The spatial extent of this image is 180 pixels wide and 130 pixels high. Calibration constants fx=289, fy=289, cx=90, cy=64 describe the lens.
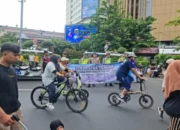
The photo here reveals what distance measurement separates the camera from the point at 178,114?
10.3ft

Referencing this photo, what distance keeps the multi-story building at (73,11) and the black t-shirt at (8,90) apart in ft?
426

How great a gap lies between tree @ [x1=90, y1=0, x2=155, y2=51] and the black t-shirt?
31.7 meters

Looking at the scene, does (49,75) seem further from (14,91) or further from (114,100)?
(14,91)

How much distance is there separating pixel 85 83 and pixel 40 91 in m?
6.09

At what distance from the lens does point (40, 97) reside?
832 centimetres

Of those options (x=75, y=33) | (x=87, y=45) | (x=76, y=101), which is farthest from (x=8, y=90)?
(x=75, y=33)

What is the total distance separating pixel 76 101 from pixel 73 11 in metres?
141

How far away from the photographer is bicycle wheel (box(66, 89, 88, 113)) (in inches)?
308

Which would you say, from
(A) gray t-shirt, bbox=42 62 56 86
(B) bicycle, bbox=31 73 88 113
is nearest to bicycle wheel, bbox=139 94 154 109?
(B) bicycle, bbox=31 73 88 113

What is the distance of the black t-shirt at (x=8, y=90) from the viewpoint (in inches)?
133

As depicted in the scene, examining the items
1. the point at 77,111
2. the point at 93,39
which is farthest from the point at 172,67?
the point at 93,39

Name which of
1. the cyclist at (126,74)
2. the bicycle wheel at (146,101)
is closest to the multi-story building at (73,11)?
the cyclist at (126,74)

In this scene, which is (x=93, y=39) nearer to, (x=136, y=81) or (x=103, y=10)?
(x=103, y=10)

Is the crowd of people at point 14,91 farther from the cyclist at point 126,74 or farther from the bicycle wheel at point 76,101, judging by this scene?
the cyclist at point 126,74
